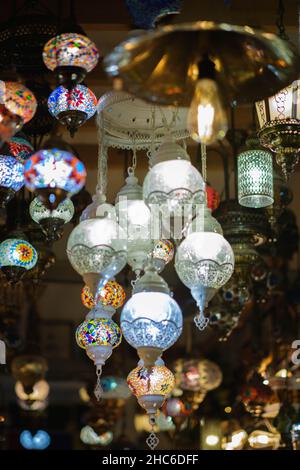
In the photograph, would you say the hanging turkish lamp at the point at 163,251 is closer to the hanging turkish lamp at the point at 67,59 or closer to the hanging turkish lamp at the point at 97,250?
the hanging turkish lamp at the point at 97,250

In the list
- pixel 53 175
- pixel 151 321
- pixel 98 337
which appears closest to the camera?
pixel 53 175

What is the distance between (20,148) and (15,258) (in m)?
0.53

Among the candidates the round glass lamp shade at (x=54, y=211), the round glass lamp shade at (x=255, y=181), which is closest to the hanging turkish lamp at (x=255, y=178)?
the round glass lamp shade at (x=255, y=181)

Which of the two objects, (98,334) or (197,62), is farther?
(98,334)

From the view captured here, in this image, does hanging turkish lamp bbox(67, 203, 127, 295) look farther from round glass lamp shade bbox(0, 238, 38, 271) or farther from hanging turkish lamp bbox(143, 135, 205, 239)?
round glass lamp shade bbox(0, 238, 38, 271)

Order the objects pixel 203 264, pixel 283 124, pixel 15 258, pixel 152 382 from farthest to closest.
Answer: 1. pixel 15 258
2. pixel 152 382
3. pixel 283 124
4. pixel 203 264

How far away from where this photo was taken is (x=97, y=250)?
315 cm

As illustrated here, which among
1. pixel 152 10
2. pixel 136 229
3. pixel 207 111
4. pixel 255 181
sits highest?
pixel 152 10

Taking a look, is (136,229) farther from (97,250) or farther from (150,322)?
(150,322)

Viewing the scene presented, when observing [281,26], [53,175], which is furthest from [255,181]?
[53,175]

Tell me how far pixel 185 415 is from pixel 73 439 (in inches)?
146

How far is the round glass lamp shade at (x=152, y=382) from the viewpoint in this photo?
147 inches

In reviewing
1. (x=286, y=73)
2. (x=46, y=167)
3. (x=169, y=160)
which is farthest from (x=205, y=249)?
(x=286, y=73)

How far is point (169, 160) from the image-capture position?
124 inches
